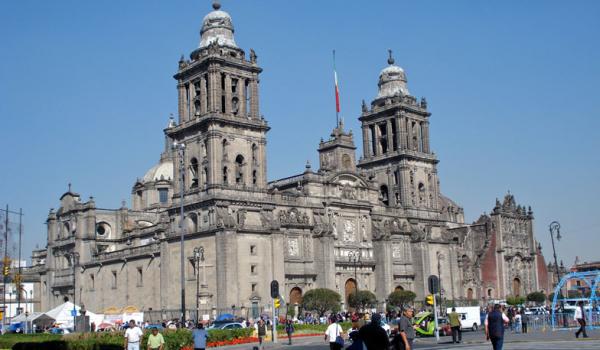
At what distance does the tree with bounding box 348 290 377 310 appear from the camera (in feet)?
243

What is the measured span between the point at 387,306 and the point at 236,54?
2906cm

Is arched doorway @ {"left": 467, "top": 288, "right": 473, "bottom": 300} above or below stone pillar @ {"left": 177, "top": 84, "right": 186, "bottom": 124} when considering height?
below

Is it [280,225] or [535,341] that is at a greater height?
[280,225]

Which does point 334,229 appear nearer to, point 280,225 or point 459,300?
point 280,225

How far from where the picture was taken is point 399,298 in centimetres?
7744

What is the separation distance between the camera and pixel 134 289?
259 ft

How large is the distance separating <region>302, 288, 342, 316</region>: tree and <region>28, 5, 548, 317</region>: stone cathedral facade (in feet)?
9.55

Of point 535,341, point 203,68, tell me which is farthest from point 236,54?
point 535,341

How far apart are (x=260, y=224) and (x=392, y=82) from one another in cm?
3139

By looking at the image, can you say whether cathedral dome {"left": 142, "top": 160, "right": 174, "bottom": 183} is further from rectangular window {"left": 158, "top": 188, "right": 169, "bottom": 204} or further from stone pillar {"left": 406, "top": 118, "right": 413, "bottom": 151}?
stone pillar {"left": 406, "top": 118, "right": 413, "bottom": 151}

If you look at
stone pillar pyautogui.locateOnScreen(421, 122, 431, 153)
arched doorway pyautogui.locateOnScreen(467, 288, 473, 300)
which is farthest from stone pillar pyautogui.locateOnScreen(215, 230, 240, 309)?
arched doorway pyautogui.locateOnScreen(467, 288, 473, 300)

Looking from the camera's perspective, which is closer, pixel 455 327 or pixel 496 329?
pixel 496 329

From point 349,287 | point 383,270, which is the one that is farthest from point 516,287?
point 349,287

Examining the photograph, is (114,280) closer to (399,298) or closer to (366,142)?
(399,298)
